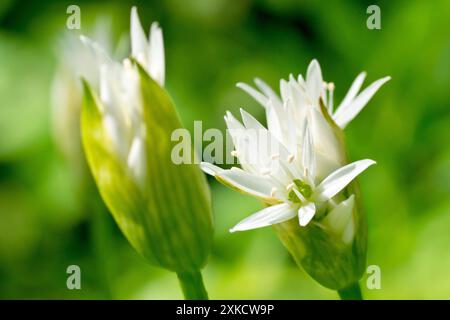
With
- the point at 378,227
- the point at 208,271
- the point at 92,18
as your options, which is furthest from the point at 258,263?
the point at 92,18

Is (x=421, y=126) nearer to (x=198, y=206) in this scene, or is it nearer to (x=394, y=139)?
(x=394, y=139)

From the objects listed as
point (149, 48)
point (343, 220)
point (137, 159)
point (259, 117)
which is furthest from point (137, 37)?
point (259, 117)

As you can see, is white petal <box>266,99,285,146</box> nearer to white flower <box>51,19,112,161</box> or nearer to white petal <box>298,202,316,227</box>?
white petal <box>298,202,316,227</box>

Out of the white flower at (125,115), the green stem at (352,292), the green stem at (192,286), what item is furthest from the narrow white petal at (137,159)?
the green stem at (352,292)

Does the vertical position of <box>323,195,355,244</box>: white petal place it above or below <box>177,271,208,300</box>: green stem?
above

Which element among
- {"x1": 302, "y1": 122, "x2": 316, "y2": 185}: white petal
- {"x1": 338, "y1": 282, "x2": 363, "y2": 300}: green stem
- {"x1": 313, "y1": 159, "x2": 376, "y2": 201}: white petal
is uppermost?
{"x1": 302, "y1": 122, "x2": 316, "y2": 185}: white petal

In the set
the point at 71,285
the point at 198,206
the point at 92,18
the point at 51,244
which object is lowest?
the point at 198,206

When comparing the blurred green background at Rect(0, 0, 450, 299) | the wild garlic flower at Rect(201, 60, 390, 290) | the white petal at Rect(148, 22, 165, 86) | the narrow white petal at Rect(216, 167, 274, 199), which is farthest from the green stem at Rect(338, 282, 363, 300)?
the blurred green background at Rect(0, 0, 450, 299)
